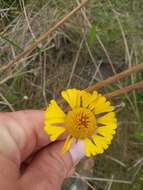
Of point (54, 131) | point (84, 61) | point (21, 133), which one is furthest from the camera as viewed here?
point (84, 61)

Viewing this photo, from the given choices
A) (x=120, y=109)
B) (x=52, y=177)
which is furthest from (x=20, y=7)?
(x=52, y=177)

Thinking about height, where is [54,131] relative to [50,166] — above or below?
above

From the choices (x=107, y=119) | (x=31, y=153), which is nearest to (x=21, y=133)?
(x=31, y=153)

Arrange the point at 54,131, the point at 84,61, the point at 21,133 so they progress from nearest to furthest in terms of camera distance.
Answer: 1. the point at 54,131
2. the point at 21,133
3. the point at 84,61

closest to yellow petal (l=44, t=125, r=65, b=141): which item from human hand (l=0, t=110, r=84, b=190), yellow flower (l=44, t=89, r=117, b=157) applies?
yellow flower (l=44, t=89, r=117, b=157)

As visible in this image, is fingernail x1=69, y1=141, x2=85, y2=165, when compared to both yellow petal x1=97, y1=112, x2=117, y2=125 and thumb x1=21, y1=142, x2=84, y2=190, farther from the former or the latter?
yellow petal x1=97, y1=112, x2=117, y2=125

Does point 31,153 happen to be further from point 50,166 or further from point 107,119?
point 107,119

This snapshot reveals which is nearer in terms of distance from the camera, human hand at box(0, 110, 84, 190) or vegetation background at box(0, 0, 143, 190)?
human hand at box(0, 110, 84, 190)
